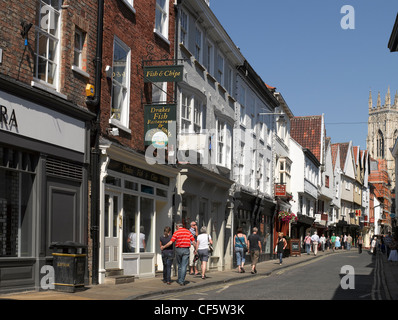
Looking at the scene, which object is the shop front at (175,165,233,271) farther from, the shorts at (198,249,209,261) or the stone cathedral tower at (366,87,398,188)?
the stone cathedral tower at (366,87,398,188)

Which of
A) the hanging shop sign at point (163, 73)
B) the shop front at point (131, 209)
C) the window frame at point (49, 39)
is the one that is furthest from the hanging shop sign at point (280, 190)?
the window frame at point (49, 39)

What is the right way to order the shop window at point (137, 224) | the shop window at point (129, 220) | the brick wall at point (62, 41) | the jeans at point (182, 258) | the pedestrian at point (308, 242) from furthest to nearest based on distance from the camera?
the pedestrian at point (308, 242) → the shop window at point (137, 224) → the shop window at point (129, 220) → the jeans at point (182, 258) → the brick wall at point (62, 41)

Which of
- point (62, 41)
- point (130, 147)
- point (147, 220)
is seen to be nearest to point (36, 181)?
point (62, 41)

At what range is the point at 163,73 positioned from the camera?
727 inches

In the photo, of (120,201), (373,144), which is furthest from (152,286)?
(373,144)

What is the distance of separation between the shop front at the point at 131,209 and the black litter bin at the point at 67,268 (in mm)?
2231

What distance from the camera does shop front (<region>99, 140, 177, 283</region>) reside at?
54.2ft

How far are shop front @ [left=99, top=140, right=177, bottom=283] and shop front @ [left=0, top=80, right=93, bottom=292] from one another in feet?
3.98

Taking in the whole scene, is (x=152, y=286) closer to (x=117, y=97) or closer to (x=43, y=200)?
(x=43, y=200)

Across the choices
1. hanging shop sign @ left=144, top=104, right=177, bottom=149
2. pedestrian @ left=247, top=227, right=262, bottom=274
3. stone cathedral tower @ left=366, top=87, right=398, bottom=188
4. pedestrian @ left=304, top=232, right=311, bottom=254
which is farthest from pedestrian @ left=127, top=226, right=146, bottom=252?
stone cathedral tower @ left=366, top=87, right=398, bottom=188

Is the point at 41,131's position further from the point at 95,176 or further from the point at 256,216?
the point at 256,216

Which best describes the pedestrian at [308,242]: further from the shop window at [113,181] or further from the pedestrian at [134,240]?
the shop window at [113,181]

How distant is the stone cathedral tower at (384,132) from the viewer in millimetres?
165750
